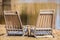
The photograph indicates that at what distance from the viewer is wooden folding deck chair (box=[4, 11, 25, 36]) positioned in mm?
2707

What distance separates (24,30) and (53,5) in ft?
9.72

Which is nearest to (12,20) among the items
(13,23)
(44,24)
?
(13,23)

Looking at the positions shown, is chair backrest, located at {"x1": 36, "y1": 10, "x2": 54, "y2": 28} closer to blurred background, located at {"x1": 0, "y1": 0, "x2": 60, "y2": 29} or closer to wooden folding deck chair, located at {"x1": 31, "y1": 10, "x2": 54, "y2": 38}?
wooden folding deck chair, located at {"x1": 31, "y1": 10, "x2": 54, "y2": 38}

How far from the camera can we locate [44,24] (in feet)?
9.09

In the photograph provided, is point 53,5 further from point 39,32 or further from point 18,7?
point 39,32

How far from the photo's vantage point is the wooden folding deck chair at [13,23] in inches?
107

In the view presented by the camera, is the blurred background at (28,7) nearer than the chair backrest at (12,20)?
No

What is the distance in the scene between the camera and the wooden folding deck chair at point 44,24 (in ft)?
8.89

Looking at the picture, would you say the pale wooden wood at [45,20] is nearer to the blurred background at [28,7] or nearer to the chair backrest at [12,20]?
the chair backrest at [12,20]

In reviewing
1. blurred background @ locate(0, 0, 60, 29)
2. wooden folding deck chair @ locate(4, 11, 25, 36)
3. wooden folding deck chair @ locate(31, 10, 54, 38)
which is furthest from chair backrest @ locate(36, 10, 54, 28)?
blurred background @ locate(0, 0, 60, 29)

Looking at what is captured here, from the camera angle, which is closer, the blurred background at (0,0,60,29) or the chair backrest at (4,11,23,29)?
the chair backrest at (4,11,23,29)

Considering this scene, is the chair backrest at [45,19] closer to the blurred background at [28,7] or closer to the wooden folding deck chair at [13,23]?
the wooden folding deck chair at [13,23]

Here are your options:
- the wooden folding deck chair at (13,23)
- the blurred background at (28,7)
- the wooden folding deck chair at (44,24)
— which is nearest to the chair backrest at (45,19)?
the wooden folding deck chair at (44,24)

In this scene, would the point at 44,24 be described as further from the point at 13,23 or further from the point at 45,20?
the point at 13,23
